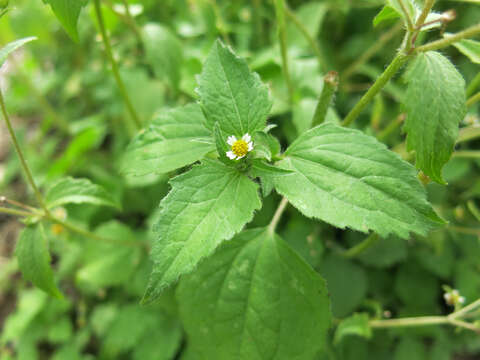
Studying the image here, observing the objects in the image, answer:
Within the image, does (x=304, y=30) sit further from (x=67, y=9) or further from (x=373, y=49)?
(x=67, y=9)

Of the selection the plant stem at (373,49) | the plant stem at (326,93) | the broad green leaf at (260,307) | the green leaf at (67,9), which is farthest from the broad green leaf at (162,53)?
the plant stem at (373,49)

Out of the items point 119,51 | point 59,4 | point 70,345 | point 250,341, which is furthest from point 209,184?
point 119,51

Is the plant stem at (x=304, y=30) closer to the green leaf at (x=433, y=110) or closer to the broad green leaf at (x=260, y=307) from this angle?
the green leaf at (x=433, y=110)

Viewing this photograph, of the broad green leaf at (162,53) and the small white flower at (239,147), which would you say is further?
the broad green leaf at (162,53)

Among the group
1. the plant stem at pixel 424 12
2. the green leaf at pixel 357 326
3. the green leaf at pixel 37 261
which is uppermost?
the plant stem at pixel 424 12

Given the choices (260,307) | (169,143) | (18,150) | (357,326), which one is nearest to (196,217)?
(169,143)

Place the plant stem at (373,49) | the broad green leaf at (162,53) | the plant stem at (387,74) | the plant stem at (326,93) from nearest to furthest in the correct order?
the plant stem at (387,74)
the plant stem at (326,93)
the broad green leaf at (162,53)
the plant stem at (373,49)
